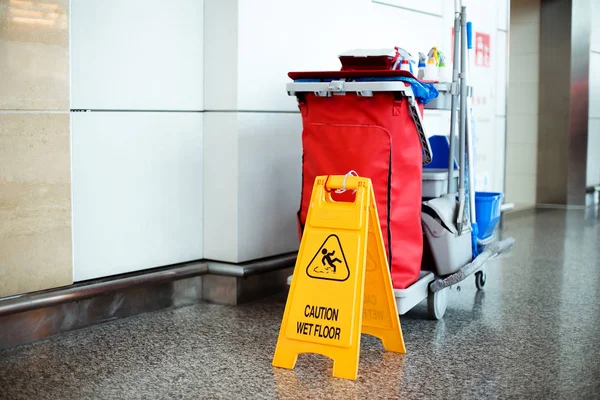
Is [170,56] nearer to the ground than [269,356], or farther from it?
farther from it

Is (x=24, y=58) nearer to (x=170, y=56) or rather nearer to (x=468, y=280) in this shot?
(x=170, y=56)

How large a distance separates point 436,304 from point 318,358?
0.76m

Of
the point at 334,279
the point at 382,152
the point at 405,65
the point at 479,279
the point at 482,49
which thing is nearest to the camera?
the point at 334,279

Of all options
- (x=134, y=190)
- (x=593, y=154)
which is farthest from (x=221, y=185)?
(x=593, y=154)

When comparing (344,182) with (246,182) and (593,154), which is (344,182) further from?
(593,154)

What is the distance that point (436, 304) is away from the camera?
3385mm

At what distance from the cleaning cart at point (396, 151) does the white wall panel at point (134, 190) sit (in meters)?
0.65

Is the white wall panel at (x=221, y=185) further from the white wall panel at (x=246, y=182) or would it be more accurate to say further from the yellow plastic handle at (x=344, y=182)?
the yellow plastic handle at (x=344, y=182)

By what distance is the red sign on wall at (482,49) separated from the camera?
6035 millimetres

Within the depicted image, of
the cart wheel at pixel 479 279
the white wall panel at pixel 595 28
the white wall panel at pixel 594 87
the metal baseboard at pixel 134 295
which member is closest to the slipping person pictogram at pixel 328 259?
the metal baseboard at pixel 134 295

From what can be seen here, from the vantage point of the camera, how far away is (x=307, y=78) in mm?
3148

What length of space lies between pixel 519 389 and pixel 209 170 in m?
1.82

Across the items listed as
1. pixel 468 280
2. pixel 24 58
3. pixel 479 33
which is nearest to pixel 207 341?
pixel 24 58

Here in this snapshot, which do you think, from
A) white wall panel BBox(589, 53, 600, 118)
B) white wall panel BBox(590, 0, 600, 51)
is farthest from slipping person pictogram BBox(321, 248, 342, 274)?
white wall panel BBox(590, 0, 600, 51)
